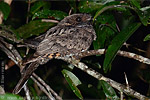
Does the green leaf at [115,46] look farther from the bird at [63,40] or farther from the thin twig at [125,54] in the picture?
the bird at [63,40]

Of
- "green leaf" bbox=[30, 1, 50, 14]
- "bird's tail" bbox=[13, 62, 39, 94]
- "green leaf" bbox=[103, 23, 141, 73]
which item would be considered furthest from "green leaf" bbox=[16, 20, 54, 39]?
"green leaf" bbox=[103, 23, 141, 73]

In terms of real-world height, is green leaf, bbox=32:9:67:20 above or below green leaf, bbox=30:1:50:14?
below

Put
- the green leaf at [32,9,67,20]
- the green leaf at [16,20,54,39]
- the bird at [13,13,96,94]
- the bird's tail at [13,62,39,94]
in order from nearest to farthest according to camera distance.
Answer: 1. the bird's tail at [13,62,39,94]
2. the bird at [13,13,96,94]
3. the green leaf at [32,9,67,20]
4. the green leaf at [16,20,54,39]

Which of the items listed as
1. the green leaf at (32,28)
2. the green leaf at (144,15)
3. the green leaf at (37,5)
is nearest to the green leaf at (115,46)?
the green leaf at (144,15)

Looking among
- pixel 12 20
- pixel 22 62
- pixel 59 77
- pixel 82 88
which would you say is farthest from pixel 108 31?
pixel 12 20

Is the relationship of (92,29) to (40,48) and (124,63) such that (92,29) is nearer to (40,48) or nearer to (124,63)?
(40,48)

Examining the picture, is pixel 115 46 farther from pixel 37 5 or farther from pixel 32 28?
pixel 37 5

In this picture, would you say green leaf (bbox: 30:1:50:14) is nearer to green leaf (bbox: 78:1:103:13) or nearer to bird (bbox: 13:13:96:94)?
bird (bbox: 13:13:96:94)
